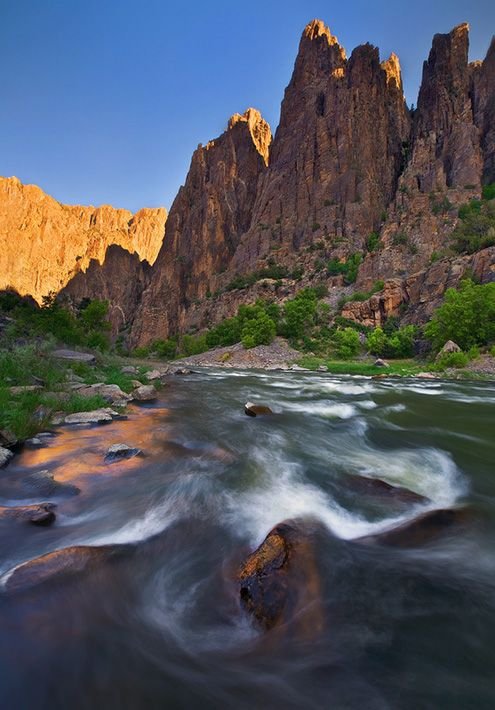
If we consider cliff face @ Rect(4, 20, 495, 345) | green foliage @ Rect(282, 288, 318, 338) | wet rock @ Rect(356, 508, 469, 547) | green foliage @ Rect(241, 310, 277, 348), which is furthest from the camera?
cliff face @ Rect(4, 20, 495, 345)

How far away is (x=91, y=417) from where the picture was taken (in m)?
9.67

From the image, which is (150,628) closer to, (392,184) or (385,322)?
(385,322)

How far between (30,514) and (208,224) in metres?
117

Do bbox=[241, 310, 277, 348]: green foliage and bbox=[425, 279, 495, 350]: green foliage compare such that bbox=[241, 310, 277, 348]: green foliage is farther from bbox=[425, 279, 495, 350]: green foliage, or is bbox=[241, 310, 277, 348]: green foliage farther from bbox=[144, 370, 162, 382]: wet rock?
bbox=[144, 370, 162, 382]: wet rock

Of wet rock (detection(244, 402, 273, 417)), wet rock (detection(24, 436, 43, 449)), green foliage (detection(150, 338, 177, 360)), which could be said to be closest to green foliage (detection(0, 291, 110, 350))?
wet rock (detection(24, 436, 43, 449))

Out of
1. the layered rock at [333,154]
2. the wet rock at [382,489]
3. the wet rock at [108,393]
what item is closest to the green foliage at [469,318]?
the wet rock at [108,393]

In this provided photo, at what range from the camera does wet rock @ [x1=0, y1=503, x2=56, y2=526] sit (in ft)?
14.6

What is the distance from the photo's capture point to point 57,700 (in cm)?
221

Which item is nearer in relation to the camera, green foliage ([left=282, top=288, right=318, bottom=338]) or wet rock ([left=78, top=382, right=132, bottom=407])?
wet rock ([left=78, top=382, right=132, bottom=407])

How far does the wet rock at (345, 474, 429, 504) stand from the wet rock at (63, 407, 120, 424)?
6.62 m

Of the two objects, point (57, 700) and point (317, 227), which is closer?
point (57, 700)

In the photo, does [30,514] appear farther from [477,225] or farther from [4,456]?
[477,225]

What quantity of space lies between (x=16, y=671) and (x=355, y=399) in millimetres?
13925

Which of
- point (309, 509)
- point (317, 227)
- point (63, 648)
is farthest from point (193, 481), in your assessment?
point (317, 227)
